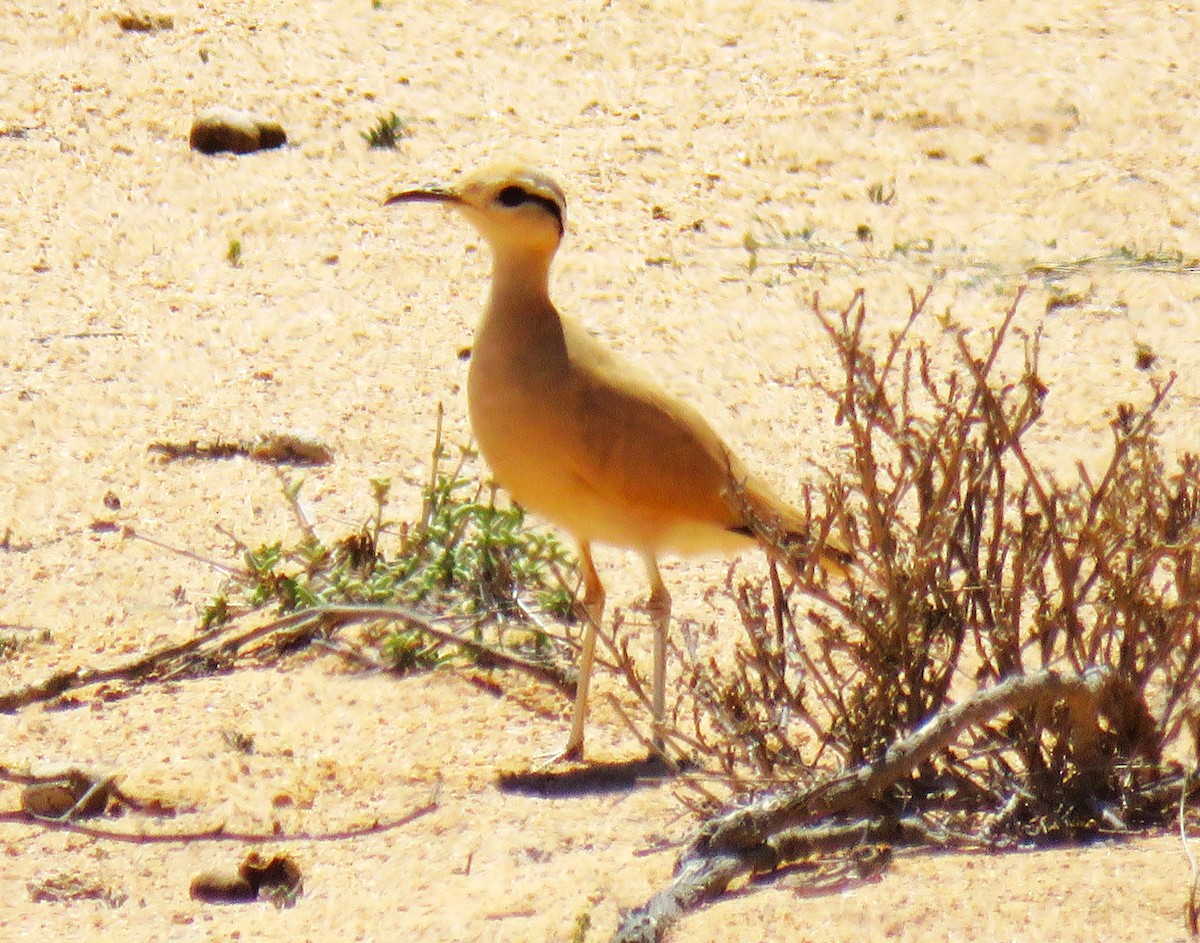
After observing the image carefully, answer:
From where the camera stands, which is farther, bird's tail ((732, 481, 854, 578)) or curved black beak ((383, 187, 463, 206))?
curved black beak ((383, 187, 463, 206))

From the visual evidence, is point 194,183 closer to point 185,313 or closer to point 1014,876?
point 185,313

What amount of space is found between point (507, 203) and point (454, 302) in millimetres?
2359

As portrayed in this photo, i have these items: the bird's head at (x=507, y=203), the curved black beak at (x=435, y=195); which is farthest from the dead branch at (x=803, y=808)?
the curved black beak at (x=435, y=195)

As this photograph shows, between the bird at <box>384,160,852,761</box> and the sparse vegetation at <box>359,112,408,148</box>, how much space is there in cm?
332

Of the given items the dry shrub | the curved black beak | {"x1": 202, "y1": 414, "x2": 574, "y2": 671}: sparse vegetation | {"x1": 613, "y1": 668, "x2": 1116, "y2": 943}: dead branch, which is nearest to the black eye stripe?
the curved black beak

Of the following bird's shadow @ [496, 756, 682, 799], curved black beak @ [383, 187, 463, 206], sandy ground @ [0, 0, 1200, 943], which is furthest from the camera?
curved black beak @ [383, 187, 463, 206]

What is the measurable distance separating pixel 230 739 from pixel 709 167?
15.0 ft

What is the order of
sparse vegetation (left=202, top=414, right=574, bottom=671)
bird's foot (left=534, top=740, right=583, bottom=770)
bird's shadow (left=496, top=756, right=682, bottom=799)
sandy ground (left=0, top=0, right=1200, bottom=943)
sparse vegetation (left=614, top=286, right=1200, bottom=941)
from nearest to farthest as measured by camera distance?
sparse vegetation (left=614, top=286, right=1200, bottom=941)
sandy ground (left=0, top=0, right=1200, bottom=943)
bird's shadow (left=496, top=756, right=682, bottom=799)
bird's foot (left=534, top=740, right=583, bottom=770)
sparse vegetation (left=202, top=414, right=574, bottom=671)

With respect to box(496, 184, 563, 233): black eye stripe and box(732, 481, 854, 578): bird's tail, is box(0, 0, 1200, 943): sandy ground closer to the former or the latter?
box(732, 481, 854, 578): bird's tail

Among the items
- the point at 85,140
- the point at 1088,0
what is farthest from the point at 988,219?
the point at 85,140

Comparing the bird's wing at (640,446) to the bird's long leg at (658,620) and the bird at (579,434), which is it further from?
the bird's long leg at (658,620)

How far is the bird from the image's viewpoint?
5.11 meters

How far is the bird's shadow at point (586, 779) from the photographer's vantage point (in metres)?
4.87

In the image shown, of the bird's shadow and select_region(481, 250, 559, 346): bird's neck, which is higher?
select_region(481, 250, 559, 346): bird's neck
